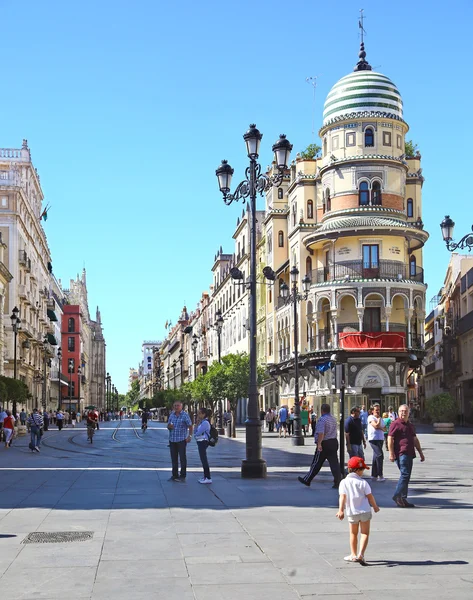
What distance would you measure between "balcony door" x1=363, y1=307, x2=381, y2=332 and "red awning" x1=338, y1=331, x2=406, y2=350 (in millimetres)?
1560

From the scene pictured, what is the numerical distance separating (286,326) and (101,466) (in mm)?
39194

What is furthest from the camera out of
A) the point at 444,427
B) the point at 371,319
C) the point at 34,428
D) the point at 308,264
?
the point at 308,264

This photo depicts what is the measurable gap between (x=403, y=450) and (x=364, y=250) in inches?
1558

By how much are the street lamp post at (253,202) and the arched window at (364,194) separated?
3278 centimetres

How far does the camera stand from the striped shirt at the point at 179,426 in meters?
17.5

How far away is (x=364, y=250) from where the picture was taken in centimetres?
5231

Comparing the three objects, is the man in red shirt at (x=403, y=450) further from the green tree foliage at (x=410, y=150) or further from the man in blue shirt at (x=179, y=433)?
the green tree foliage at (x=410, y=150)

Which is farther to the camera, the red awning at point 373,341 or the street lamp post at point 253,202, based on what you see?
the red awning at point 373,341

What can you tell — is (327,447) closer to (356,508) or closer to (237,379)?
(356,508)

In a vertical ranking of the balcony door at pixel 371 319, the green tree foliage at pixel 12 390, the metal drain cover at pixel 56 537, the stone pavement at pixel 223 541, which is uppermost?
the balcony door at pixel 371 319

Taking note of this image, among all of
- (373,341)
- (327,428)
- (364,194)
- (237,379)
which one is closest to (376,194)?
(364,194)

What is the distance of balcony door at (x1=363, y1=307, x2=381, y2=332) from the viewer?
5312cm

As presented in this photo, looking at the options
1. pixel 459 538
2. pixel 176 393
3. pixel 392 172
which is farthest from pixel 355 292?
pixel 176 393

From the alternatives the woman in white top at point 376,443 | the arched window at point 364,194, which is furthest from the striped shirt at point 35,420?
the arched window at point 364,194
